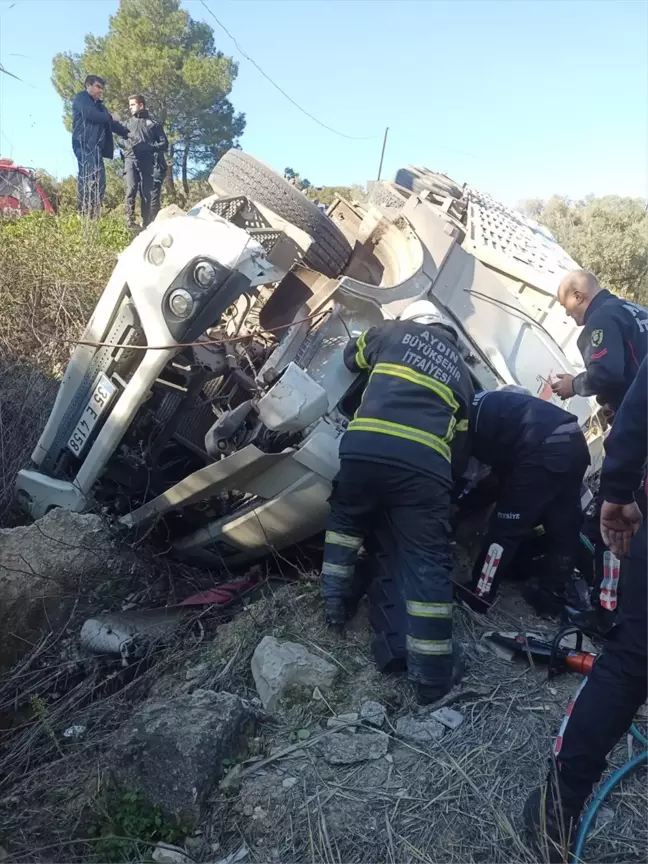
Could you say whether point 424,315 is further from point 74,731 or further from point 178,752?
point 74,731

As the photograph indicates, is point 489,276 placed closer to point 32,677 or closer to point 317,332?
point 317,332

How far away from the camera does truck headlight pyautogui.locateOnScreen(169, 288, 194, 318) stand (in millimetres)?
3217

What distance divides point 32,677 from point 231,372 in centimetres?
Result: 157

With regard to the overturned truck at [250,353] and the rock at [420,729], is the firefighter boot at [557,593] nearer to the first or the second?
the overturned truck at [250,353]

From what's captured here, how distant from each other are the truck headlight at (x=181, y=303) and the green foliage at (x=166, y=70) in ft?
51.9

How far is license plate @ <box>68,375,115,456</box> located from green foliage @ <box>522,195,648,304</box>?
447 inches

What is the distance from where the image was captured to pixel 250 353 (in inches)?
149

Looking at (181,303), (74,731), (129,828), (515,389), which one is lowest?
(74,731)

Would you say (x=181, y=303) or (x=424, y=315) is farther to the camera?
(x=424, y=315)

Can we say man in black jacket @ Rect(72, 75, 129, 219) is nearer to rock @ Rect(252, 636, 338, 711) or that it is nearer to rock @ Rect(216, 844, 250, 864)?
rock @ Rect(252, 636, 338, 711)

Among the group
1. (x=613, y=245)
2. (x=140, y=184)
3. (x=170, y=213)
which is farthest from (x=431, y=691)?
(x=613, y=245)

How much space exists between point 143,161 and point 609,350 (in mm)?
5947

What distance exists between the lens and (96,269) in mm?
6402

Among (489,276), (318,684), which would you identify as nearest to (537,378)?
(489,276)
